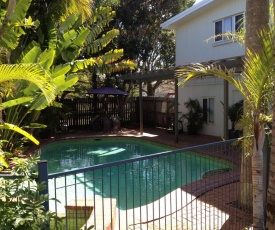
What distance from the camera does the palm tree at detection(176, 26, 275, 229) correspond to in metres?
3.35

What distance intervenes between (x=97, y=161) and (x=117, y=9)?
1252 centimetres

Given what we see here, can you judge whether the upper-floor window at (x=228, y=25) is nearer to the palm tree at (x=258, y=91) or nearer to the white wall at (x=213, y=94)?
the white wall at (x=213, y=94)

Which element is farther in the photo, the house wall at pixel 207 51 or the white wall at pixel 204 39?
the house wall at pixel 207 51

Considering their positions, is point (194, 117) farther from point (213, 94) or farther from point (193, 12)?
point (193, 12)

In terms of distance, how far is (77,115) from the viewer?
20312 mm

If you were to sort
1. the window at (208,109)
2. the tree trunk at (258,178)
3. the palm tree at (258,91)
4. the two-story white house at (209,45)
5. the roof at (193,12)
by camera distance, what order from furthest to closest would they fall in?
the window at (208,109), the roof at (193,12), the two-story white house at (209,45), the tree trunk at (258,178), the palm tree at (258,91)

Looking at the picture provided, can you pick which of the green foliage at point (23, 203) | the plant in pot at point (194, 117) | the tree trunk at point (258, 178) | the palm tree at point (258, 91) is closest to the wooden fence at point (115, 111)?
the plant in pot at point (194, 117)

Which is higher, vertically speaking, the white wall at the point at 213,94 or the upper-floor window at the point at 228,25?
the upper-floor window at the point at 228,25

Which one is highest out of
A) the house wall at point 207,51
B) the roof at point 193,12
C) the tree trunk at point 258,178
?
the roof at point 193,12

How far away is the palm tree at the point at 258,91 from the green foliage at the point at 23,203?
2.25 metres

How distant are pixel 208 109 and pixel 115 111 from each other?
7.52 meters

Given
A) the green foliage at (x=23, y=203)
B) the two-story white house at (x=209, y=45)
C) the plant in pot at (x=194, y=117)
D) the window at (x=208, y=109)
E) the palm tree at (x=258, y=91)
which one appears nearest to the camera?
the green foliage at (x=23, y=203)

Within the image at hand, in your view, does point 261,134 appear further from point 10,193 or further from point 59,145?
point 59,145

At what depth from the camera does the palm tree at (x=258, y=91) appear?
3.35 meters
